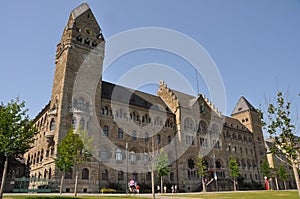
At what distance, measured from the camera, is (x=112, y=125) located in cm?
4538

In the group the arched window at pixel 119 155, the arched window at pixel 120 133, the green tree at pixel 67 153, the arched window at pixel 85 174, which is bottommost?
the arched window at pixel 85 174

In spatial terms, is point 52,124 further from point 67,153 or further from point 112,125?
point 67,153

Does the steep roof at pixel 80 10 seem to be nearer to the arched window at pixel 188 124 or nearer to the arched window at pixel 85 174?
the arched window at pixel 85 174

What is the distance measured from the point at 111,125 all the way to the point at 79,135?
14.7 metres

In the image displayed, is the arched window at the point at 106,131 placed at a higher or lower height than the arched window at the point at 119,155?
higher

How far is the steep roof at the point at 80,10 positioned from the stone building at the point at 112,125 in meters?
0.20

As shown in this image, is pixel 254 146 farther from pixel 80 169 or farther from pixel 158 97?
pixel 80 169

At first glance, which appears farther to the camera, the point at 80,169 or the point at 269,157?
the point at 269,157

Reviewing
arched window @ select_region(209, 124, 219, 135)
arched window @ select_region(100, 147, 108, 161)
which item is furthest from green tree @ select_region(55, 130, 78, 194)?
arched window @ select_region(209, 124, 219, 135)

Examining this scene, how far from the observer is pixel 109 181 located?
4109 centimetres

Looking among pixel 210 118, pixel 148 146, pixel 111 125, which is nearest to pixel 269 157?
pixel 210 118

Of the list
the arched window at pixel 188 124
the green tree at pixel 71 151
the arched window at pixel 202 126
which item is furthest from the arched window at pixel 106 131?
the arched window at pixel 202 126

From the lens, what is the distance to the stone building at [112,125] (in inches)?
1580

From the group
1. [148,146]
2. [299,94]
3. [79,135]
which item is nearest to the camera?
[299,94]
